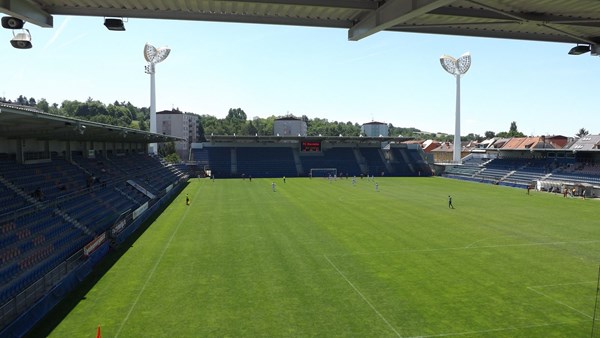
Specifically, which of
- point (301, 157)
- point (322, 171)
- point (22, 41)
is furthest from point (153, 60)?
point (22, 41)

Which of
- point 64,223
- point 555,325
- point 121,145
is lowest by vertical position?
point 555,325

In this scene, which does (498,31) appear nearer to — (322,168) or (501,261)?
(501,261)

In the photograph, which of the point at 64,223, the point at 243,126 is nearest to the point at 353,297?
the point at 64,223

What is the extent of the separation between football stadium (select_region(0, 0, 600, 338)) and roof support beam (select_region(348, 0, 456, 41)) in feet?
0.12

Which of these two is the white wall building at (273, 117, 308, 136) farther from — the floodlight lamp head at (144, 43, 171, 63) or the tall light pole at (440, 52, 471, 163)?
the floodlight lamp head at (144, 43, 171, 63)

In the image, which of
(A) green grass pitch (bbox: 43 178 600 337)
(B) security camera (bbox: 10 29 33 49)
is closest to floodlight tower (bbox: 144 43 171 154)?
(A) green grass pitch (bbox: 43 178 600 337)

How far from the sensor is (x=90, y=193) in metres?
27.7

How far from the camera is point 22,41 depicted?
718cm

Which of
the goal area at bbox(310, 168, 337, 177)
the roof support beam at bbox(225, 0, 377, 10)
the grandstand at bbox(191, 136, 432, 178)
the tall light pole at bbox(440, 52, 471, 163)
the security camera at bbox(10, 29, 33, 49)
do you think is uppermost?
the tall light pole at bbox(440, 52, 471, 163)

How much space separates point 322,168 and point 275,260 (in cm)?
6056

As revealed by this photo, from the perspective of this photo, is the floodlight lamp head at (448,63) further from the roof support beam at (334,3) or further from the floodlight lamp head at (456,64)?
the roof support beam at (334,3)

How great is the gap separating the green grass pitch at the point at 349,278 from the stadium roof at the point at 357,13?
9105 mm

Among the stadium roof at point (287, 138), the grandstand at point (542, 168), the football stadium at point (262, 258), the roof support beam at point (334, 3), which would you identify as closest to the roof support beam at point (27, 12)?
the roof support beam at point (334, 3)

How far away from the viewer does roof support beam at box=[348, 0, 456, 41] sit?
6.04 meters
